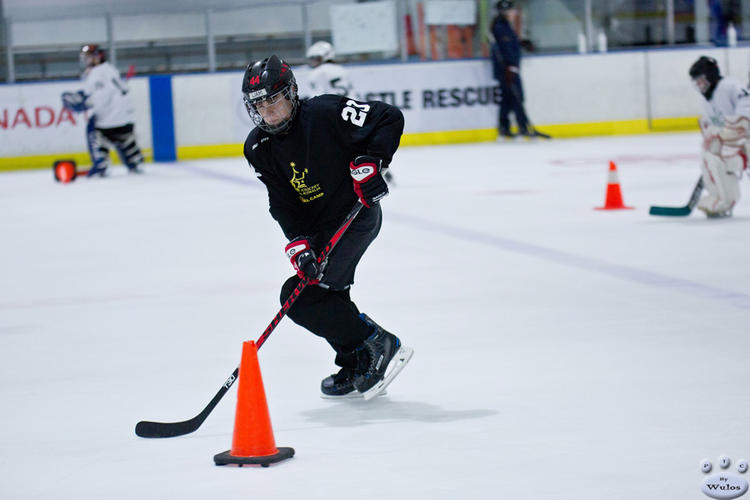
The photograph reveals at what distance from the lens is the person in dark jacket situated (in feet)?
45.6

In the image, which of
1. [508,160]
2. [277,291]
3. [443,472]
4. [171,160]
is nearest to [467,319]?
[277,291]

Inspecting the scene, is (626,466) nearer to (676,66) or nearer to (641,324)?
(641,324)

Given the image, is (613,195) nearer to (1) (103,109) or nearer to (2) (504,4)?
(1) (103,109)

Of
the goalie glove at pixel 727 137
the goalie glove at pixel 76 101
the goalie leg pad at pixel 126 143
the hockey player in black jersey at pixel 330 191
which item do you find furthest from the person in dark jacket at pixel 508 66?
the hockey player in black jersey at pixel 330 191

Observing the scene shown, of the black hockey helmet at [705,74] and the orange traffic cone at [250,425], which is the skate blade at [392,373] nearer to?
the orange traffic cone at [250,425]

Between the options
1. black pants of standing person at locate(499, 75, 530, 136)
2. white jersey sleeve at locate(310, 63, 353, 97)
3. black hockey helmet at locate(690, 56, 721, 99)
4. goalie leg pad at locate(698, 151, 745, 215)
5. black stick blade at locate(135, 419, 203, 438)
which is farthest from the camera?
black pants of standing person at locate(499, 75, 530, 136)

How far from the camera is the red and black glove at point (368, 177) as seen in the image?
10.7 feet

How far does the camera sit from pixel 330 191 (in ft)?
11.2

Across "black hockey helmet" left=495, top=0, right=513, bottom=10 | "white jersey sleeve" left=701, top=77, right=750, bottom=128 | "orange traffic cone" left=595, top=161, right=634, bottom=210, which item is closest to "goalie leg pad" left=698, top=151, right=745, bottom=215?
"white jersey sleeve" left=701, top=77, right=750, bottom=128

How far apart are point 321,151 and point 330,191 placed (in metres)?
0.13

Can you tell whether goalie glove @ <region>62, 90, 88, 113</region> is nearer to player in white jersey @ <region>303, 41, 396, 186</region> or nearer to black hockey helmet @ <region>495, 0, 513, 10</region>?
player in white jersey @ <region>303, 41, 396, 186</region>

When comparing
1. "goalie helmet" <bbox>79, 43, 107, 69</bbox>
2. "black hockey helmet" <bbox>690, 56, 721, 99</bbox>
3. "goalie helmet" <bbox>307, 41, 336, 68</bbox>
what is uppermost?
"goalie helmet" <bbox>79, 43, 107, 69</bbox>

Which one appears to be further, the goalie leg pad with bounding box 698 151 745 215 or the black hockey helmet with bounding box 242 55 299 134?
the goalie leg pad with bounding box 698 151 745 215

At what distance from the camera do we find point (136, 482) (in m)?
2.70
